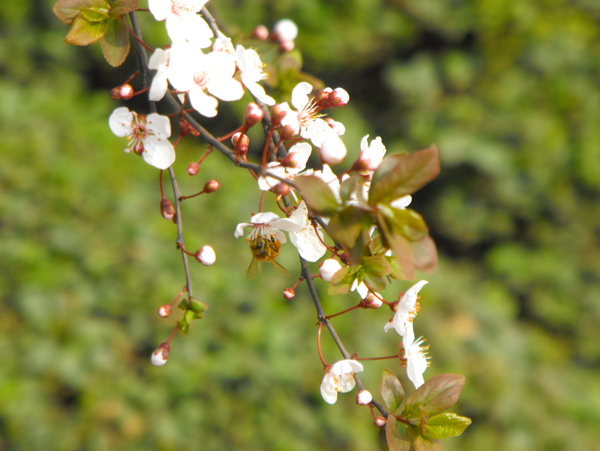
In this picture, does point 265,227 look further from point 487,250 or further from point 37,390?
point 487,250

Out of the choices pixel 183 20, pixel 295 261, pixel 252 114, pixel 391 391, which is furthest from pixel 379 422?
pixel 295 261

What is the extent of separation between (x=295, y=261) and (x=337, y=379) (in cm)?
156

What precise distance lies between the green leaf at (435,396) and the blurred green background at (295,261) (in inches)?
25.6

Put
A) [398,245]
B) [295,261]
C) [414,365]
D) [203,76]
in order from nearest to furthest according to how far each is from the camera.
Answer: [398,245] < [203,76] < [414,365] < [295,261]

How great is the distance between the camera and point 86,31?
2.43ft

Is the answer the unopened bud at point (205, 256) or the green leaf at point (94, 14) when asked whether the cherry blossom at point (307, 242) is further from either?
the green leaf at point (94, 14)

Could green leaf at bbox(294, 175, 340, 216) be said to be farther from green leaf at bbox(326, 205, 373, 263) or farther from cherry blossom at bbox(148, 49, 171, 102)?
cherry blossom at bbox(148, 49, 171, 102)

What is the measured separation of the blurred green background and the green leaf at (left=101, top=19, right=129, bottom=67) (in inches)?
10.3

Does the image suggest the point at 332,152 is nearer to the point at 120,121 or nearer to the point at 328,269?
the point at 328,269

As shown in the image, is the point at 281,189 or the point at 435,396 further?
the point at 435,396

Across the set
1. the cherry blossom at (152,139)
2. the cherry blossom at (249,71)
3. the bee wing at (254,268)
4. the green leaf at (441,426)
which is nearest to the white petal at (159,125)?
the cherry blossom at (152,139)

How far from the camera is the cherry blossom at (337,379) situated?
74 centimetres

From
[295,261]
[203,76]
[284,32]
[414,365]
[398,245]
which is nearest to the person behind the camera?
[398,245]

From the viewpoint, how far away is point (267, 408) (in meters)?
1.96
